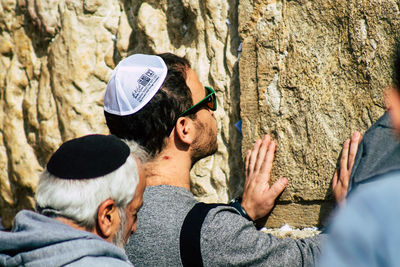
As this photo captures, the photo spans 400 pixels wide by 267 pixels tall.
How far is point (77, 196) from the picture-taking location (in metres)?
1.62

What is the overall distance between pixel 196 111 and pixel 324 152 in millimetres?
589

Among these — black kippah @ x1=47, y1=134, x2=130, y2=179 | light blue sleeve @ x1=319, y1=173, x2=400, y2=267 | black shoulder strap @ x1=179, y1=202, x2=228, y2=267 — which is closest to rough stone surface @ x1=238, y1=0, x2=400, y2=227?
black shoulder strap @ x1=179, y1=202, x2=228, y2=267

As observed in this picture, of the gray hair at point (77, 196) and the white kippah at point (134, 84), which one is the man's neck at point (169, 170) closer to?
the white kippah at point (134, 84)

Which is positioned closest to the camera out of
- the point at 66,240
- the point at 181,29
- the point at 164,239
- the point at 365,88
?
the point at 66,240

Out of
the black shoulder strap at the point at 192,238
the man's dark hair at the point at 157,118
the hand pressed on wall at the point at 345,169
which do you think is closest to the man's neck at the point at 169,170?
the man's dark hair at the point at 157,118

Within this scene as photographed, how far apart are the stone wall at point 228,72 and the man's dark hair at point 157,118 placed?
1.24ft

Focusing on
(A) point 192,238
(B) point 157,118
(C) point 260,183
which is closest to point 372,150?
(C) point 260,183

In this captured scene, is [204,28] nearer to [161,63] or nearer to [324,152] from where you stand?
[161,63]

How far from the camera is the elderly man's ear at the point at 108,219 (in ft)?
5.48

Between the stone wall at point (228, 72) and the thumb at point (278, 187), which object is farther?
the thumb at point (278, 187)

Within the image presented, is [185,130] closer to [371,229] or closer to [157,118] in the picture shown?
[157,118]

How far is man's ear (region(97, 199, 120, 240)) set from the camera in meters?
1.67

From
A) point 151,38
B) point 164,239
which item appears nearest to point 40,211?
point 164,239

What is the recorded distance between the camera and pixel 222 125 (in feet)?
8.96
